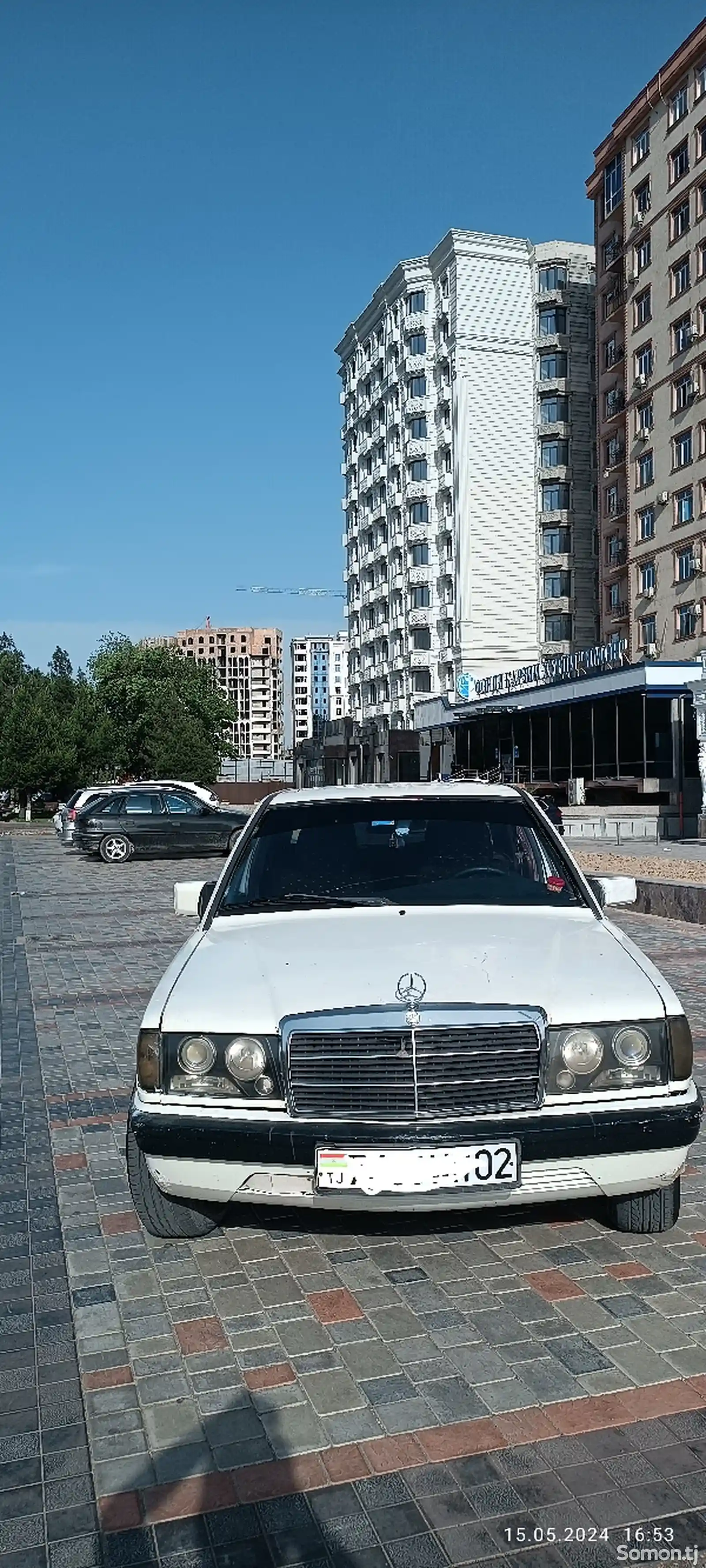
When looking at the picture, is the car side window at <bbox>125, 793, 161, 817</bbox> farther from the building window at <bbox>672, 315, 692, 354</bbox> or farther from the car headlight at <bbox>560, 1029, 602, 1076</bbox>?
the building window at <bbox>672, 315, 692, 354</bbox>

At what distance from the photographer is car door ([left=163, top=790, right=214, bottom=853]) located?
81.3 ft

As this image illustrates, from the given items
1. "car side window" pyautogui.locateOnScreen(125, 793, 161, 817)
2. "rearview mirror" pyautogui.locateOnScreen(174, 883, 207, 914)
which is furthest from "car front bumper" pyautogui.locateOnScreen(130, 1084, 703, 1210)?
"car side window" pyautogui.locateOnScreen(125, 793, 161, 817)

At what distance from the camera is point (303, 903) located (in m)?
4.74

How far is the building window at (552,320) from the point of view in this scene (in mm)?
62531

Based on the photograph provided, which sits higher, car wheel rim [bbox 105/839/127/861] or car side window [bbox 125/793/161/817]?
car side window [bbox 125/793/161/817]

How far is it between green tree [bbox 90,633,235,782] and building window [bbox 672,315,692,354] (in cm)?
3023

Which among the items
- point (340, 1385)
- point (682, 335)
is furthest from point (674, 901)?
point (682, 335)

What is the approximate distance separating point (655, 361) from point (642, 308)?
295 centimetres

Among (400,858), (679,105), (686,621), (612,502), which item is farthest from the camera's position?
(612,502)

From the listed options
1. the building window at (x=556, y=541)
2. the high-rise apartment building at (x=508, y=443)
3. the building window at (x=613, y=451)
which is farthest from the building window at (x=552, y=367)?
the building window at (x=613, y=451)

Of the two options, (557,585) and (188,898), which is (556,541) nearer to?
(557,585)

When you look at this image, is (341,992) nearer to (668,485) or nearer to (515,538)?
(668,485)

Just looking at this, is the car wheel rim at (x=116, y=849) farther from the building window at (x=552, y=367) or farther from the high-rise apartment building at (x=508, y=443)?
the building window at (x=552, y=367)

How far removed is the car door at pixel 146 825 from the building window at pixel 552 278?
48523mm
